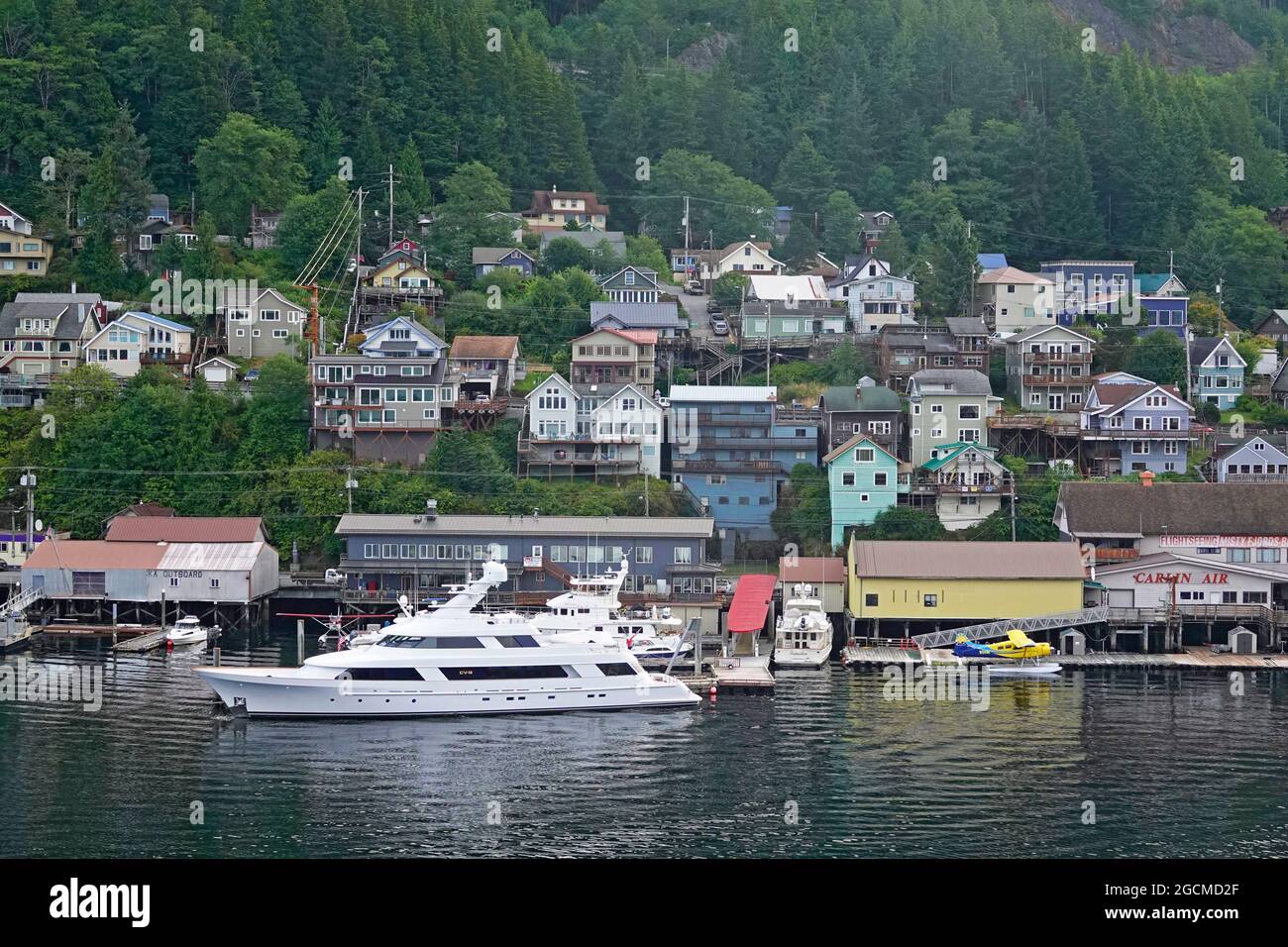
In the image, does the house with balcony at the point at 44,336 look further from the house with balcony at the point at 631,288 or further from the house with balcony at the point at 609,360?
the house with balcony at the point at 631,288

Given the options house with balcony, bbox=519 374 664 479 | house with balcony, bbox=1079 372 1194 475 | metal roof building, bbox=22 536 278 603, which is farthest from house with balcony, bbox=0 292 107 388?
house with balcony, bbox=1079 372 1194 475

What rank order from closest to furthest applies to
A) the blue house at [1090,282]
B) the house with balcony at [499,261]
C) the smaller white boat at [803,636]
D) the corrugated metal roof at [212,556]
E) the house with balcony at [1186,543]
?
the smaller white boat at [803,636] < the house with balcony at [1186,543] < the corrugated metal roof at [212,556] < the house with balcony at [499,261] < the blue house at [1090,282]

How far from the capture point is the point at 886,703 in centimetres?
4541

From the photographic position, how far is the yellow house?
53812 mm

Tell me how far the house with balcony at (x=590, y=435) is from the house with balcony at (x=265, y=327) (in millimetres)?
12666

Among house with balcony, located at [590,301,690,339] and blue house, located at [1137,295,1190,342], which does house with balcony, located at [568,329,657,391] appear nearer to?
house with balcony, located at [590,301,690,339]

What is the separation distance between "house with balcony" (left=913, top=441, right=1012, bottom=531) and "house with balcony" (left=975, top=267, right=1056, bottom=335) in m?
18.1

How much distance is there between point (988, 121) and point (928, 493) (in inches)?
1455

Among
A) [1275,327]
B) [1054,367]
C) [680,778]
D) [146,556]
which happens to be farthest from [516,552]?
[1275,327]

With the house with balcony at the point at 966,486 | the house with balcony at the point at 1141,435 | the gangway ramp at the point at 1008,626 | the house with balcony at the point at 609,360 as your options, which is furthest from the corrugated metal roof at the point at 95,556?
the house with balcony at the point at 1141,435

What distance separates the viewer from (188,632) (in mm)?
53938

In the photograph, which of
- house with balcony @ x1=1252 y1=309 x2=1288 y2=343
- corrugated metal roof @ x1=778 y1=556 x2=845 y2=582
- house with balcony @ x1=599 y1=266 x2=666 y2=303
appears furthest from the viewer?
house with balcony @ x1=1252 y1=309 x2=1288 y2=343

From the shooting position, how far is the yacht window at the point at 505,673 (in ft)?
144
